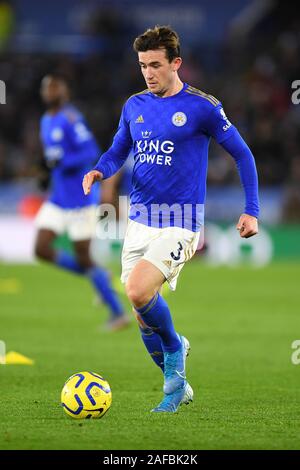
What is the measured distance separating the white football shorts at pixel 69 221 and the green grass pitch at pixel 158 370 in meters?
1.05

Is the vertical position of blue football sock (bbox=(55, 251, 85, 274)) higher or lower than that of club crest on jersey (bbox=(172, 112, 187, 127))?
Result: lower

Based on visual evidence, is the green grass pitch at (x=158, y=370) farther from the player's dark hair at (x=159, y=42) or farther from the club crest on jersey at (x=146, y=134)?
the player's dark hair at (x=159, y=42)

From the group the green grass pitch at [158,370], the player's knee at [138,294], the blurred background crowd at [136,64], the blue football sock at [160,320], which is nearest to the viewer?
the green grass pitch at [158,370]

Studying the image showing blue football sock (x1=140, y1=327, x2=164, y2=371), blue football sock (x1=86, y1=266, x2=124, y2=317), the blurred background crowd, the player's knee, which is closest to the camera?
the player's knee

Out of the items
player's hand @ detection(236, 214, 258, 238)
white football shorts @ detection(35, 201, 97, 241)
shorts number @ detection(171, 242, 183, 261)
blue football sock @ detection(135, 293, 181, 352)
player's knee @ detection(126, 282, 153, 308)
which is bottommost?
white football shorts @ detection(35, 201, 97, 241)

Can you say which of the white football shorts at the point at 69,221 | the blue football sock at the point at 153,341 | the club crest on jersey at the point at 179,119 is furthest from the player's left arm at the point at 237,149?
the white football shorts at the point at 69,221

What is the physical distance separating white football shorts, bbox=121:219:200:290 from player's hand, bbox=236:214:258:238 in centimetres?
42

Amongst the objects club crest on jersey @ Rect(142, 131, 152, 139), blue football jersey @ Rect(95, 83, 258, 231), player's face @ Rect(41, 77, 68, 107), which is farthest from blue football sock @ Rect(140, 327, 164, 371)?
player's face @ Rect(41, 77, 68, 107)

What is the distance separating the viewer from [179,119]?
255 inches

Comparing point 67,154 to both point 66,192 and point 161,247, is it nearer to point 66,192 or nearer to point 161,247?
point 66,192

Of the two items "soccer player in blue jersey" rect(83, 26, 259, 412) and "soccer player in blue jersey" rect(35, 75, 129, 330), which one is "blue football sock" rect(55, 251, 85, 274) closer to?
"soccer player in blue jersey" rect(35, 75, 129, 330)

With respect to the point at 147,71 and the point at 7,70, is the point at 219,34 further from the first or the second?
the point at 147,71

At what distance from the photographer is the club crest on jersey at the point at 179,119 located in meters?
6.46

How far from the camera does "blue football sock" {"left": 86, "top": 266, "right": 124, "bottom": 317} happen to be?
11.4m
